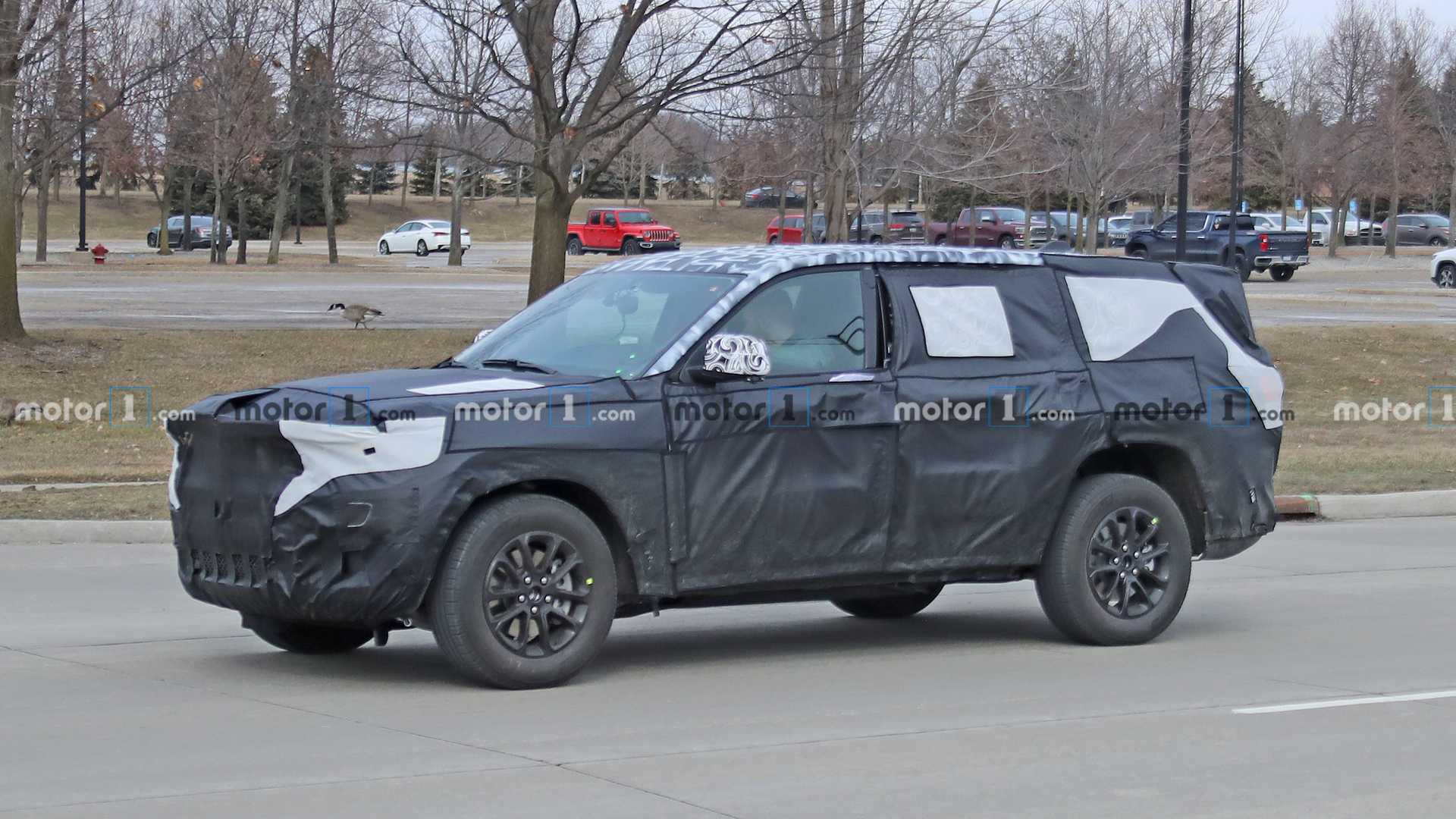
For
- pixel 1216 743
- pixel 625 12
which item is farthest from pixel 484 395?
pixel 625 12

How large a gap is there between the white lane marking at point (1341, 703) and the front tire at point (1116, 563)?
1259mm

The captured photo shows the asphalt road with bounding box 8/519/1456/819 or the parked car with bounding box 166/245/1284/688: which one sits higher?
the parked car with bounding box 166/245/1284/688

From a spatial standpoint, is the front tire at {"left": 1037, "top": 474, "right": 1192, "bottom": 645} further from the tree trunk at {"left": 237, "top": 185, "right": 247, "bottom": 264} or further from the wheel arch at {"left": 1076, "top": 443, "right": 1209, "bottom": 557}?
the tree trunk at {"left": 237, "top": 185, "right": 247, "bottom": 264}

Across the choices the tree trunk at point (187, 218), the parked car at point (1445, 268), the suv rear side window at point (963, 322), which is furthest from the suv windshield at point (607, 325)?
the tree trunk at point (187, 218)

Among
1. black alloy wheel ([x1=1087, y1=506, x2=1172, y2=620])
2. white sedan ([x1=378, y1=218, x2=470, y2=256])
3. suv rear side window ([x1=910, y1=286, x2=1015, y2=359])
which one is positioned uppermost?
white sedan ([x1=378, y1=218, x2=470, y2=256])

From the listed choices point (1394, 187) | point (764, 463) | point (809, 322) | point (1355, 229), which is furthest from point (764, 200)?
point (764, 463)

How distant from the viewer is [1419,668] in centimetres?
830

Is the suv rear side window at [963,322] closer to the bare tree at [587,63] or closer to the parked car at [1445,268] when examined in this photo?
the bare tree at [587,63]

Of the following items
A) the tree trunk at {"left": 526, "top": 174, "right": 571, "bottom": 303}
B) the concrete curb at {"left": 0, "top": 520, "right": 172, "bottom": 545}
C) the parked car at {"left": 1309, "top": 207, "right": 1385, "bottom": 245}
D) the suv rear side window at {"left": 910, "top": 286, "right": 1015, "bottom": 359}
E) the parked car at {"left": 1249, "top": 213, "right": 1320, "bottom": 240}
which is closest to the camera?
the suv rear side window at {"left": 910, "top": 286, "right": 1015, "bottom": 359}

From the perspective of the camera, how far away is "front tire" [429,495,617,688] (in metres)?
6.94

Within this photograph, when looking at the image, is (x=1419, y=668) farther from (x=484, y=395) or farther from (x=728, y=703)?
(x=484, y=395)

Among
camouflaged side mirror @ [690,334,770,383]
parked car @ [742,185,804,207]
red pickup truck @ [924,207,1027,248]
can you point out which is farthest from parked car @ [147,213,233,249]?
camouflaged side mirror @ [690,334,770,383]

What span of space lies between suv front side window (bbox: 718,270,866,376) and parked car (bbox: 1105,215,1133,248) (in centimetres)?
5703

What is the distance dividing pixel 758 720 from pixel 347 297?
27573 mm
